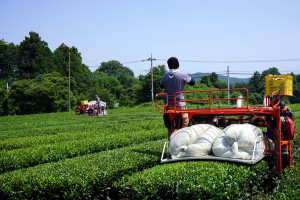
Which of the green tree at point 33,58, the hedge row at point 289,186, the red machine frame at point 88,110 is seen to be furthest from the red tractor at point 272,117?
the green tree at point 33,58

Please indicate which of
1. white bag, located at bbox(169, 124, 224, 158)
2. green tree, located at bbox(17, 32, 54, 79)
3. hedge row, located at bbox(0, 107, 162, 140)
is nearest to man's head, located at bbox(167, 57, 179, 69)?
white bag, located at bbox(169, 124, 224, 158)

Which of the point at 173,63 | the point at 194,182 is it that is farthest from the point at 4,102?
the point at 194,182

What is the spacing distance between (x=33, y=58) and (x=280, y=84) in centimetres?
6863

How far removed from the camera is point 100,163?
25.5ft

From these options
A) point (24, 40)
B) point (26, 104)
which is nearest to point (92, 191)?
point (26, 104)

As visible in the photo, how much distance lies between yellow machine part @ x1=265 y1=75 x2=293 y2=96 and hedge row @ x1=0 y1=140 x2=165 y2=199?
3.54 metres

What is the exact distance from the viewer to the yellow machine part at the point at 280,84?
7.52 meters

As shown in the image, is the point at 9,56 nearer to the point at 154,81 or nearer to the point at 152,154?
the point at 154,81

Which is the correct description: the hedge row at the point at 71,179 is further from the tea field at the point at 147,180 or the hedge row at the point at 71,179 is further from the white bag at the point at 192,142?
the white bag at the point at 192,142

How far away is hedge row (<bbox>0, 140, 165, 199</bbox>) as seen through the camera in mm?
6402

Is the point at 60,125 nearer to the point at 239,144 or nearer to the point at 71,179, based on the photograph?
the point at 71,179

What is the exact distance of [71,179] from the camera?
6.49 metres

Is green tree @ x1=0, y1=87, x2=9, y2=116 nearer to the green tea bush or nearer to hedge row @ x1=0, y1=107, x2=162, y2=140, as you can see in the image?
hedge row @ x1=0, y1=107, x2=162, y2=140

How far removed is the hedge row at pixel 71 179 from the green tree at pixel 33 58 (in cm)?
6275
